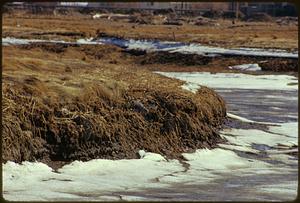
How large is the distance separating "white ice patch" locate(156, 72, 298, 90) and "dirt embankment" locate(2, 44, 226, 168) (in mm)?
12138

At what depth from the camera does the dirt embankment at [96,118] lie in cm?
1001

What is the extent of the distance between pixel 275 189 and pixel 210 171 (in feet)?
5.11

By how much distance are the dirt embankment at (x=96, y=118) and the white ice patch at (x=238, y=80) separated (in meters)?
12.1

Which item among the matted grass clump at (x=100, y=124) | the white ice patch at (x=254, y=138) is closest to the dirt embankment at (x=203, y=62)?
the white ice patch at (x=254, y=138)

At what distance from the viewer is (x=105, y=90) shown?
12195 mm

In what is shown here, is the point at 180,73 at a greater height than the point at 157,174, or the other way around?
the point at 157,174

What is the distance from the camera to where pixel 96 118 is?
35.8 ft

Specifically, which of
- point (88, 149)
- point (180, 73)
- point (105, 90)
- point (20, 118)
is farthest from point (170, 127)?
point (180, 73)

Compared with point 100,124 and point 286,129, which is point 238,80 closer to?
point 286,129

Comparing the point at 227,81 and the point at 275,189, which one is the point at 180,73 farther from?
the point at 275,189

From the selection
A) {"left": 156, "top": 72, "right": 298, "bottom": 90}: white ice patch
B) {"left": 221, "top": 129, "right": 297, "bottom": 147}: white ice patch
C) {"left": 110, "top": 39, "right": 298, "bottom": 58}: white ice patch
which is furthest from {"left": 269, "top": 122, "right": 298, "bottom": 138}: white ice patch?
{"left": 110, "top": 39, "right": 298, "bottom": 58}: white ice patch

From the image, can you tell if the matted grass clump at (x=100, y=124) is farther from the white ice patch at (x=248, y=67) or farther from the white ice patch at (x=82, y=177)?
the white ice patch at (x=248, y=67)

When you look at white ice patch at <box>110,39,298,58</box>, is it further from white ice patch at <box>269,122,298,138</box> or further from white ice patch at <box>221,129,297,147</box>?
white ice patch at <box>221,129,297,147</box>

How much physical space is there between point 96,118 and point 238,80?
19.1m
